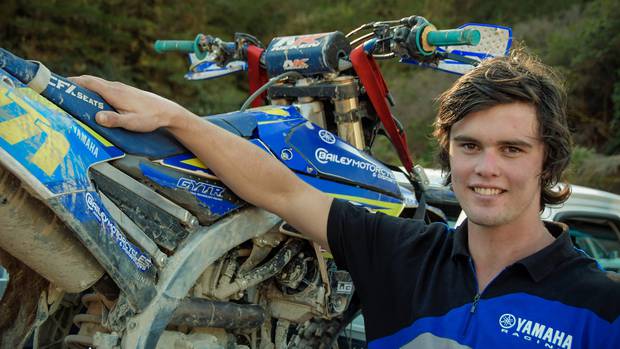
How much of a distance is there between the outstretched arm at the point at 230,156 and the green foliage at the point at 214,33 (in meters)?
9.46

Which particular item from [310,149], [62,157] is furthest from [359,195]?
[62,157]

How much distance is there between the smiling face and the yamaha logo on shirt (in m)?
0.30

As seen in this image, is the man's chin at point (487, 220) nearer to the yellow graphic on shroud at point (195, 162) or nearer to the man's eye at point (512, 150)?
the man's eye at point (512, 150)

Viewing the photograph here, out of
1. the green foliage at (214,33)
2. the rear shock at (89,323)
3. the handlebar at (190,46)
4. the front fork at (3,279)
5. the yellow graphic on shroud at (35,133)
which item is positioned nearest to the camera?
the yellow graphic on shroud at (35,133)

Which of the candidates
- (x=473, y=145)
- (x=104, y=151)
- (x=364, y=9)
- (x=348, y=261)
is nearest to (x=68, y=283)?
(x=104, y=151)

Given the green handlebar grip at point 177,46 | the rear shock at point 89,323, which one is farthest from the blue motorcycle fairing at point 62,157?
the green handlebar grip at point 177,46

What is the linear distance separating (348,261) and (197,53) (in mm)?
1981

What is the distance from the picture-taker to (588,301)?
221cm

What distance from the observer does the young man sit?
7.48 ft

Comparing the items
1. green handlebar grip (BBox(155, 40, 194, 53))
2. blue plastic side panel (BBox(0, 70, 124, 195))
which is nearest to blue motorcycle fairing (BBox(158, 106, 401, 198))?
blue plastic side panel (BBox(0, 70, 124, 195))

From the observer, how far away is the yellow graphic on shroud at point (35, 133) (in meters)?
2.08

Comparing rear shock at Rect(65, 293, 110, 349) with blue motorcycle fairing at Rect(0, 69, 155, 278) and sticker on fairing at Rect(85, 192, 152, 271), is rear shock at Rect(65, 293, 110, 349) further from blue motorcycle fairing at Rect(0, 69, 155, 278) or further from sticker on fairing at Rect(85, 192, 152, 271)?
blue motorcycle fairing at Rect(0, 69, 155, 278)

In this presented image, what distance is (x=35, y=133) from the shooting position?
7.02 feet

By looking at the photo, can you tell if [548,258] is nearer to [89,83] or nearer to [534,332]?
[534,332]
